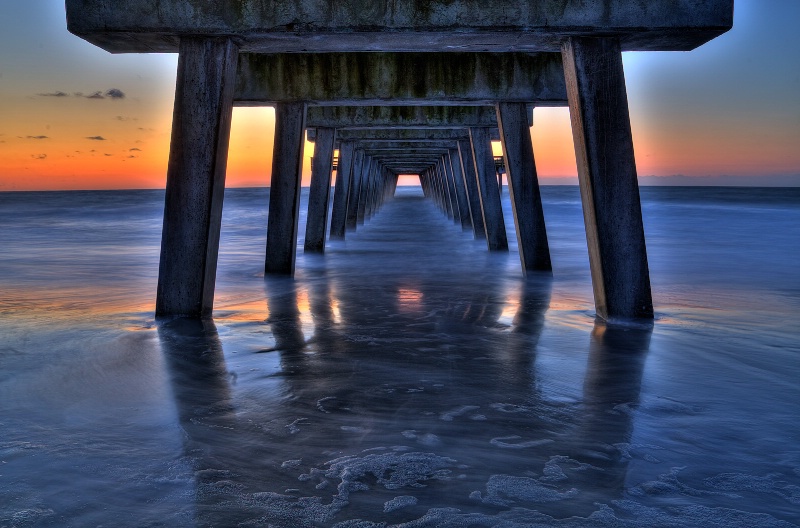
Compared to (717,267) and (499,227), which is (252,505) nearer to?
(717,267)

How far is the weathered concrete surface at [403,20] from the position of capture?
7.10 meters

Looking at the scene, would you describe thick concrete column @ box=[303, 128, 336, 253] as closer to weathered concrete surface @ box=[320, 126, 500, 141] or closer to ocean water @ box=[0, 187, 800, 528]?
weathered concrete surface @ box=[320, 126, 500, 141]

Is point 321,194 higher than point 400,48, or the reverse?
point 400,48

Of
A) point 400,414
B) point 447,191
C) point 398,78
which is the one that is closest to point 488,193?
point 398,78

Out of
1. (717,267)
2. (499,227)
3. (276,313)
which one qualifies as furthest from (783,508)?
(499,227)

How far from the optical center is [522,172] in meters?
12.4

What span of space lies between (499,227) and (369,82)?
7.29 meters

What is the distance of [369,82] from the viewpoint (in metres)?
11.6

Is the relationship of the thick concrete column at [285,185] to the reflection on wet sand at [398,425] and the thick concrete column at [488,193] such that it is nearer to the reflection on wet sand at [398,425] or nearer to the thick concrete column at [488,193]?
the reflection on wet sand at [398,425]

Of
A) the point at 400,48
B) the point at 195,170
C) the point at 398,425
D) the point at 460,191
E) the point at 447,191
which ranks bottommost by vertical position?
the point at 398,425

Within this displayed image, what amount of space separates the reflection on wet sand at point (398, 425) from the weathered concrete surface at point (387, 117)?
906cm

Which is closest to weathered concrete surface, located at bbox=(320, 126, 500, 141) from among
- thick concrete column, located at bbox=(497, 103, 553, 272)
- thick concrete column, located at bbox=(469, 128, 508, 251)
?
thick concrete column, located at bbox=(469, 128, 508, 251)

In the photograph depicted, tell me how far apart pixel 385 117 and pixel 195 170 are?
8721mm

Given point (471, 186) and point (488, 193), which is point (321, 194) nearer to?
point (488, 193)
